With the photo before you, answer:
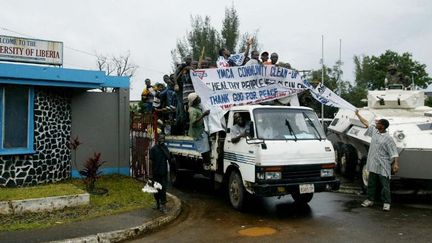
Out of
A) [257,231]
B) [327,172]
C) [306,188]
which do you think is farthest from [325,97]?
[257,231]

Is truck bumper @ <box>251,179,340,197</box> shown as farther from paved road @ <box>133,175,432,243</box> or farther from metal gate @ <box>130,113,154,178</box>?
metal gate @ <box>130,113,154,178</box>

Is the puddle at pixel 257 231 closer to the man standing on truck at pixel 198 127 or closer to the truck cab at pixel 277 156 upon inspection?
the truck cab at pixel 277 156

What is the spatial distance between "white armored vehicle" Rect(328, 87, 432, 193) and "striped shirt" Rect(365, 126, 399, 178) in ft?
1.94

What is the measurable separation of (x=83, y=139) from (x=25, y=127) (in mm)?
1826

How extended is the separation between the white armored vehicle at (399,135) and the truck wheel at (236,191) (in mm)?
3412

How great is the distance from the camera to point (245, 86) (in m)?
11.2

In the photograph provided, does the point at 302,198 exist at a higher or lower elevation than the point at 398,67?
lower

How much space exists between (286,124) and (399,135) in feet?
8.79

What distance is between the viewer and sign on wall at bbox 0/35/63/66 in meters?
11.6

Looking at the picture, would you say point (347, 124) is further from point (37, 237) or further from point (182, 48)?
point (182, 48)

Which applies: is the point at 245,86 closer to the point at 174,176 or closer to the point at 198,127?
the point at 198,127

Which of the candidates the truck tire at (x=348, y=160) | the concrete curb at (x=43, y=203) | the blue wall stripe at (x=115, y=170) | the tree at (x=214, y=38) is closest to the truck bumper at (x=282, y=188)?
the concrete curb at (x=43, y=203)

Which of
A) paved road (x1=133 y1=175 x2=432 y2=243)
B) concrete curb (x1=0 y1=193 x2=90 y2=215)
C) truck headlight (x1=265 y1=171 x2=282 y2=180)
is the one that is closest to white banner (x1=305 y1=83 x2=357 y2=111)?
paved road (x1=133 y1=175 x2=432 y2=243)

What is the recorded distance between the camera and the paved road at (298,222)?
24.4 ft
